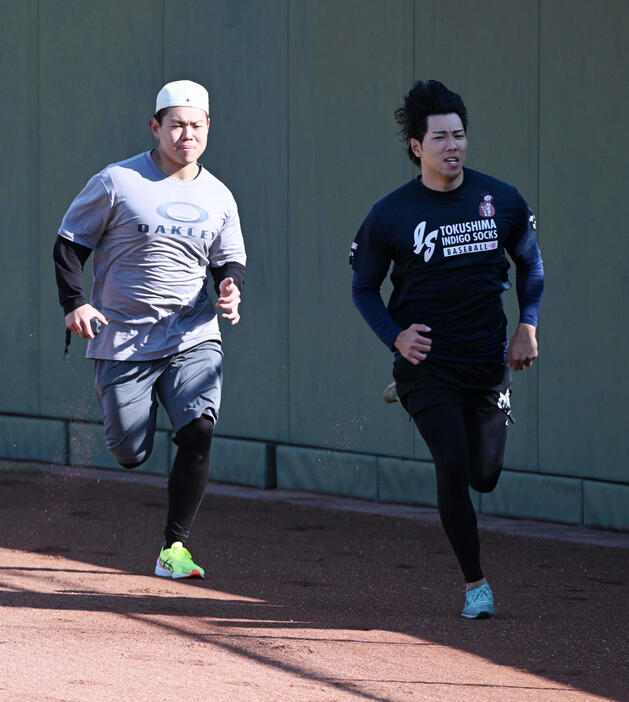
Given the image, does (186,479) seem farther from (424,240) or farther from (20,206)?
(20,206)

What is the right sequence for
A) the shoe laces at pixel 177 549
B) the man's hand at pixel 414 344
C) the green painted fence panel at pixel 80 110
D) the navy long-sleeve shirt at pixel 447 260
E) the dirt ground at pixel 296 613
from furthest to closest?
the green painted fence panel at pixel 80 110 → the shoe laces at pixel 177 549 → the navy long-sleeve shirt at pixel 447 260 → the man's hand at pixel 414 344 → the dirt ground at pixel 296 613

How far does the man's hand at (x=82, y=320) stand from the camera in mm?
6543

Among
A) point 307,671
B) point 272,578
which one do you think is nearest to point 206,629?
point 307,671

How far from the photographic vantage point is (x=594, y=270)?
334 inches

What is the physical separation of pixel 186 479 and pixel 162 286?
830 millimetres

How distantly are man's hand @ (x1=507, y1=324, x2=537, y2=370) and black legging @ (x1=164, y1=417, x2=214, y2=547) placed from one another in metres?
1.38

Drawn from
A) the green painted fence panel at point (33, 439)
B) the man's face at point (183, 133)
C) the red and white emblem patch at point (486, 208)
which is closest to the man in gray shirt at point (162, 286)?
the man's face at point (183, 133)

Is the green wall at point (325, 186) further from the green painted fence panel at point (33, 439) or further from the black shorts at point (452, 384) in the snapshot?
the black shorts at point (452, 384)

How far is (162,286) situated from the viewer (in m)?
6.80

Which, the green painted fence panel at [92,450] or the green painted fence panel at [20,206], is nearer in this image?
the green painted fence panel at [92,450]

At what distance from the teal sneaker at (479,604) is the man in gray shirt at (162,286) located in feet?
4.47

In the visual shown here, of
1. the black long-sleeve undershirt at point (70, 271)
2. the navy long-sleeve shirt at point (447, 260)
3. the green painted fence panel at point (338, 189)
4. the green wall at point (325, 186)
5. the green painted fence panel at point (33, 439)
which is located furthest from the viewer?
the green painted fence panel at point (33, 439)

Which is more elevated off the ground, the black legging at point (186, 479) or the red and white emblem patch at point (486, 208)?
the red and white emblem patch at point (486, 208)

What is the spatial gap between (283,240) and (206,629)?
15.4 ft
